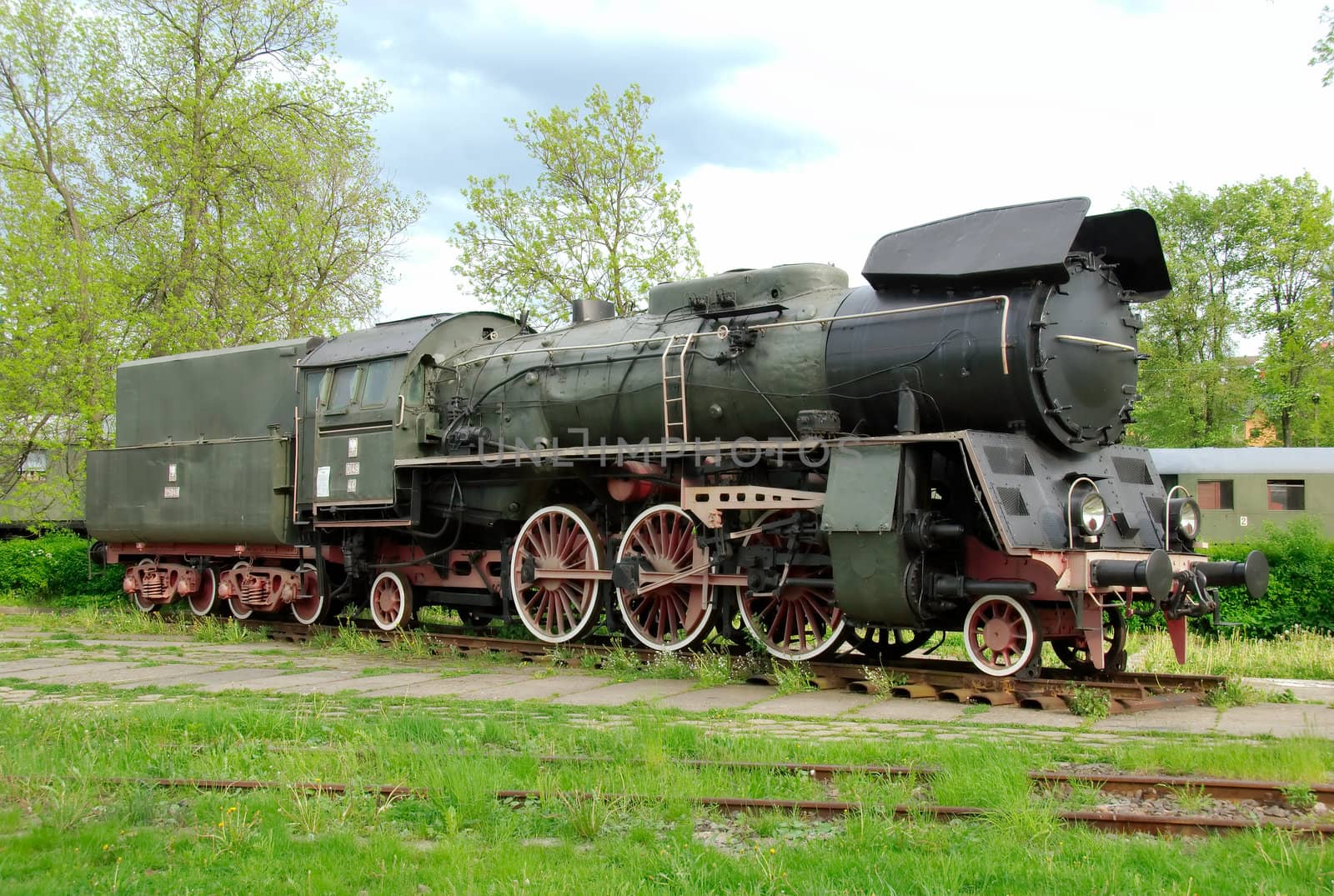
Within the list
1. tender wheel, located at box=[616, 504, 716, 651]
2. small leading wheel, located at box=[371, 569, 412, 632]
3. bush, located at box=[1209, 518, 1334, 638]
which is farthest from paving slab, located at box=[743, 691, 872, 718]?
bush, located at box=[1209, 518, 1334, 638]

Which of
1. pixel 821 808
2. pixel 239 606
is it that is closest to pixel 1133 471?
pixel 821 808

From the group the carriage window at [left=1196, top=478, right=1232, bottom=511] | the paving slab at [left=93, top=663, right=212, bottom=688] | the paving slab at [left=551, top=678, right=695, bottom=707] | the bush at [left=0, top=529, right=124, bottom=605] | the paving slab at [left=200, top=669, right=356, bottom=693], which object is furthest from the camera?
the carriage window at [left=1196, top=478, right=1232, bottom=511]

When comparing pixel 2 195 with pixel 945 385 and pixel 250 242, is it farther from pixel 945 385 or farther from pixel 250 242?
pixel 945 385

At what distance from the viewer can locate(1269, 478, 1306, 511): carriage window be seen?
23.8 metres

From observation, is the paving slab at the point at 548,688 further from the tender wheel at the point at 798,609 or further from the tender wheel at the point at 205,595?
the tender wheel at the point at 205,595

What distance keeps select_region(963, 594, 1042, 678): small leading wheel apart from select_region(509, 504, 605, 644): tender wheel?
13.2ft

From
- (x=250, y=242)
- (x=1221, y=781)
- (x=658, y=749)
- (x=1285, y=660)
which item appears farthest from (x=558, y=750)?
(x=250, y=242)

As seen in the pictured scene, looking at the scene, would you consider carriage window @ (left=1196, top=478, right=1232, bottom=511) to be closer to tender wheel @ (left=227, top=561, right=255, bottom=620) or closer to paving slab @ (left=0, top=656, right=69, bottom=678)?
tender wheel @ (left=227, top=561, right=255, bottom=620)

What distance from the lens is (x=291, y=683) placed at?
9523mm

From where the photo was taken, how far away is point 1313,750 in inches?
222

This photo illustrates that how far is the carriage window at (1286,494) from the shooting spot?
78.1ft

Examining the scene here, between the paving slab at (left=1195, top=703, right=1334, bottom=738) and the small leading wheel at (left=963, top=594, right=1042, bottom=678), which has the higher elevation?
the small leading wheel at (left=963, top=594, right=1042, bottom=678)

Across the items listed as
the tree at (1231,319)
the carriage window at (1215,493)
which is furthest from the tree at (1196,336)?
the carriage window at (1215,493)

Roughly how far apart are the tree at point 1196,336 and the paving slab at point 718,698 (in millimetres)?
31561
